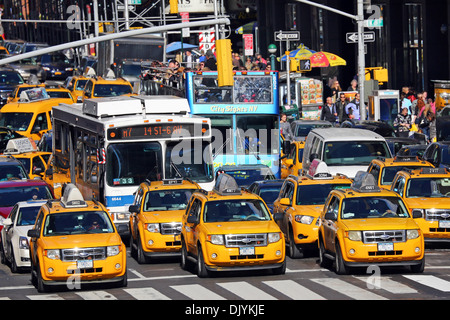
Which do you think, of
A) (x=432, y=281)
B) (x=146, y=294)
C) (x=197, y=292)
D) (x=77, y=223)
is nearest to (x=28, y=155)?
(x=77, y=223)

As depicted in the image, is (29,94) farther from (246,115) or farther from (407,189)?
(407,189)

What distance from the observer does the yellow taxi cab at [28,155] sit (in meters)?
A: 35.1

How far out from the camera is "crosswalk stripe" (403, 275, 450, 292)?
19172mm

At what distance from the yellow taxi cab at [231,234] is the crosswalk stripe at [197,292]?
0.83m

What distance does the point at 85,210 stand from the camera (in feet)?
68.8

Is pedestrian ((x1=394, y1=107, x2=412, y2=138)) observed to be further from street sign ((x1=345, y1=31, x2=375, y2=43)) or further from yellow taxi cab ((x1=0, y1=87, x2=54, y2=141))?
yellow taxi cab ((x1=0, y1=87, x2=54, y2=141))

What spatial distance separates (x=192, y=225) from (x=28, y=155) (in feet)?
50.5

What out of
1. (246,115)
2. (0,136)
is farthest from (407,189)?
(0,136)

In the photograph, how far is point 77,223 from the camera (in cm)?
2088

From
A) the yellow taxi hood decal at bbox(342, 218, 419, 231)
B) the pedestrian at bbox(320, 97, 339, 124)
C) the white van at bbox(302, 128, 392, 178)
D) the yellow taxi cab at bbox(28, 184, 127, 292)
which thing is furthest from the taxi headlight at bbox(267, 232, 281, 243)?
the pedestrian at bbox(320, 97, 339, 124)

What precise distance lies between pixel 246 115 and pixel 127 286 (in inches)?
511

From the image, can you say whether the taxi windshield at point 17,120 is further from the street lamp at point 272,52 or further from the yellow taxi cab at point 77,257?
the yellow taxi cab at point 77,257

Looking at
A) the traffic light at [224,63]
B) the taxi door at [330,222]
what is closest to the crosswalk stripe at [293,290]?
the taxi door at [330,222]

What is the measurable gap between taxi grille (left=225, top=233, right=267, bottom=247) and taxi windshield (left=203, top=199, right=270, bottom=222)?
0.82 meters
